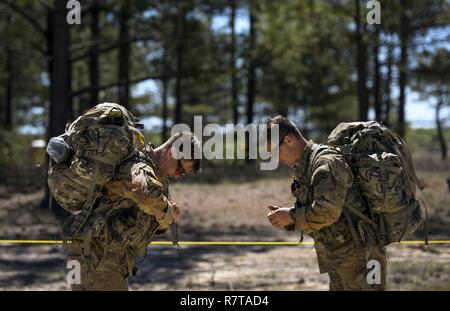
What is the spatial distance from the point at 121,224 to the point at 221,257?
5.43m

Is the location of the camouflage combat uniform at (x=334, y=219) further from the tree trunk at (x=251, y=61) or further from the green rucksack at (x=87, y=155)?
the tree trunk at (x=251, y=61)

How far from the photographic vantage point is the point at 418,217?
3646mm

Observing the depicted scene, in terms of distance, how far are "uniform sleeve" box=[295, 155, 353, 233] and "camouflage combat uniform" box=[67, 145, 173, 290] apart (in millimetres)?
819

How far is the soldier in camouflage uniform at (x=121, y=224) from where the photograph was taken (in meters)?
3.54

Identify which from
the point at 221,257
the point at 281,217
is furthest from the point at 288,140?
the point at 221,257

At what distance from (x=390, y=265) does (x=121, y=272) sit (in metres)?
5.17

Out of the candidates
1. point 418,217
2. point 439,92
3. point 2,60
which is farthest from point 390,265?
point 439,92

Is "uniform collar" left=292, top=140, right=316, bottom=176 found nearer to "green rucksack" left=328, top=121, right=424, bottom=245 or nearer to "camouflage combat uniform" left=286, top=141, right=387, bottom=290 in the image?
"camouflage combat uniform" left=286, top=141, right=387, bottom=290

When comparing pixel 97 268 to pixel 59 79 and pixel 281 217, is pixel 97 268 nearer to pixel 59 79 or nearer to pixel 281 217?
pixel 281 217

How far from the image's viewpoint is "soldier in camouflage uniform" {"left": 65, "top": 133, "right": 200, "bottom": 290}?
3.54m

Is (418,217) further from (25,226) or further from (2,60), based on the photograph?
(2,60)

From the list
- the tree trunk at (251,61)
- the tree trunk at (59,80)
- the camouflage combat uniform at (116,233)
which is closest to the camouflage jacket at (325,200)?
the camouflage combat uniform at (116,233)

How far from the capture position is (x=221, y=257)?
8.94 m
